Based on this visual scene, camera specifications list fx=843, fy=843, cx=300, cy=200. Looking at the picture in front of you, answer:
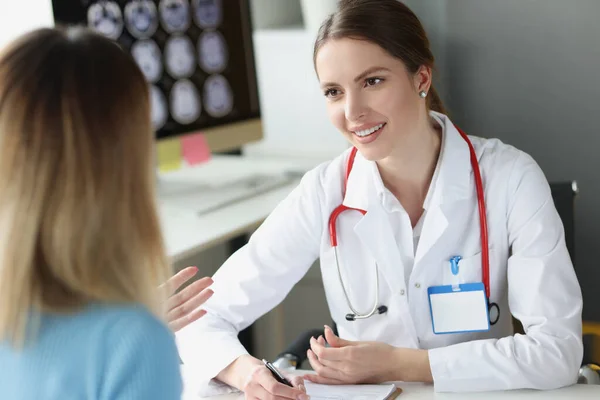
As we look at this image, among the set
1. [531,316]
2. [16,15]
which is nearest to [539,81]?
[531,316]

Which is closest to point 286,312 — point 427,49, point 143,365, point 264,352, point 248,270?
point 264,352

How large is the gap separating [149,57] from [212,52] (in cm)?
26

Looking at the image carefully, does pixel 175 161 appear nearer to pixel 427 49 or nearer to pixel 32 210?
pixel 427 49

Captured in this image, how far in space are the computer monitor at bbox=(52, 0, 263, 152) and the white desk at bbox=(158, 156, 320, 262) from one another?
0.68 ft

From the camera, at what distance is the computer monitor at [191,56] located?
2.36 meters

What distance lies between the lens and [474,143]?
1713 mm

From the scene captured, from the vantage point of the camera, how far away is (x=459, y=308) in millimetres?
1570

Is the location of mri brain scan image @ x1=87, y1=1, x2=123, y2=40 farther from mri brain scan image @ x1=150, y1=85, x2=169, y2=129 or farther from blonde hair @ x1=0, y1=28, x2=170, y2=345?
blonde hair @ x1=0, y1=28, x2=170, y2=345

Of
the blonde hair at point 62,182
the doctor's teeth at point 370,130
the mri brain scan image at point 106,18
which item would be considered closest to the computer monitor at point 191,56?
the mri brain scan image at point 106,18

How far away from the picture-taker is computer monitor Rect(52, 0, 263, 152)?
236 centimetres

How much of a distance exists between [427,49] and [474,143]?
8.4 inches

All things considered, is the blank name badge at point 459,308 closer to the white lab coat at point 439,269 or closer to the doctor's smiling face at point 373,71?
the white lab coat at point 439,269

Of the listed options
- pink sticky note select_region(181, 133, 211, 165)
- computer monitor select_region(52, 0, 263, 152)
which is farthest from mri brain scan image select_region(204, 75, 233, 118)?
pink sticky note select_region(181, 133, 211, 165)

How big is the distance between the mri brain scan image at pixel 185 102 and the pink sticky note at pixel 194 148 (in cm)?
5
